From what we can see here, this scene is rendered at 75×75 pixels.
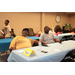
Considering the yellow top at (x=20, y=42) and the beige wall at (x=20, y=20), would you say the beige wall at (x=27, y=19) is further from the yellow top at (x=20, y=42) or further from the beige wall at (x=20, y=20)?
the yellow top at (x=20, y=42)

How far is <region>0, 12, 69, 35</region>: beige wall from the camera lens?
5.73 m

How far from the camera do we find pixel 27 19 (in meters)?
6.57

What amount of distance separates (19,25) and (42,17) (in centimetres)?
216

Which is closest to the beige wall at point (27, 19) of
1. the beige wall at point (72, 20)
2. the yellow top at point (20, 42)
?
the beige wall at point (72, 20)

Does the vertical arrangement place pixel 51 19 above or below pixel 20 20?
above

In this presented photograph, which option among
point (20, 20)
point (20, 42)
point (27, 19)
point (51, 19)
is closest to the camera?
point (20, 42)

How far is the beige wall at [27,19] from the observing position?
5.73 m

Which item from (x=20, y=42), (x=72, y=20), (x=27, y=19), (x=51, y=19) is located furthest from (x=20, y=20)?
(x=72, y=20)

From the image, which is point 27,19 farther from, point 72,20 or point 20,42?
point 72,20

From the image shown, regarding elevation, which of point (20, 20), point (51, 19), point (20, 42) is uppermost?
point (51, 19)

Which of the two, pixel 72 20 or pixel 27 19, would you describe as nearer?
pixel 27 19
